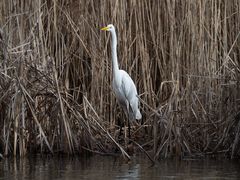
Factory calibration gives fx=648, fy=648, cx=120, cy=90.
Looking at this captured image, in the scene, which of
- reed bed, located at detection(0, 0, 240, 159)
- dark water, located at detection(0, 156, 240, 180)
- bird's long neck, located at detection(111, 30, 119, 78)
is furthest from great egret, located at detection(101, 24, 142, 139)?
dark water, located at detection(0, 156, 240, 180)

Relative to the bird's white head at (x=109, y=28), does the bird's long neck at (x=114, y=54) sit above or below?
below

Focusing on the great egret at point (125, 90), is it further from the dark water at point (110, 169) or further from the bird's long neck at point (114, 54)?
the dark water at point (110, 169)

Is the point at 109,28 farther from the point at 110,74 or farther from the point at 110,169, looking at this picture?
the point at 110,169

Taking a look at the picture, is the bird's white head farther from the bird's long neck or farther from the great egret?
the great egret

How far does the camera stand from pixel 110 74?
8.41 m

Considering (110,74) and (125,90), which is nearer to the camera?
(125,90)

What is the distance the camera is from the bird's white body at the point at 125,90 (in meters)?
7.95

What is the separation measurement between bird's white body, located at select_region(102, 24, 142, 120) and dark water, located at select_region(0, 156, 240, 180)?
1239 mm

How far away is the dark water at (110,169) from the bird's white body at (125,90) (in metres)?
1.24

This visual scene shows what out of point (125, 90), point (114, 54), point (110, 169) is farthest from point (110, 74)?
point (110, 169)

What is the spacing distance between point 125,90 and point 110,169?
2231mm

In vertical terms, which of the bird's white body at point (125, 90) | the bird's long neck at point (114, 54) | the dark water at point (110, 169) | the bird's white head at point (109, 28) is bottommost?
the dark water at point (110, 169)

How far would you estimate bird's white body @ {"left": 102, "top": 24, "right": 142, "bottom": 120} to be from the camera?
7.95m

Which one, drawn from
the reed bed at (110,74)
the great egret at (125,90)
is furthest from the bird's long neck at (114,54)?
the reed bed at (110,74)
